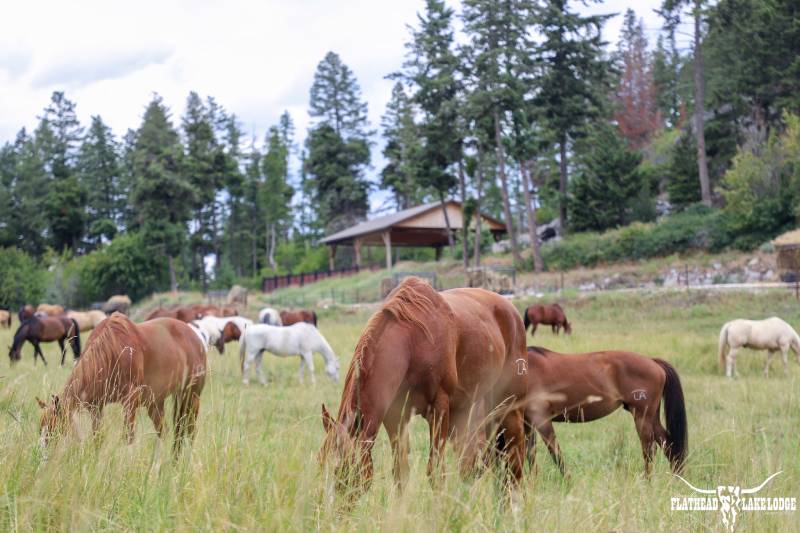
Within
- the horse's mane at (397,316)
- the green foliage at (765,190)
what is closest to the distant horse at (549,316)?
the green foliage at (765,190)

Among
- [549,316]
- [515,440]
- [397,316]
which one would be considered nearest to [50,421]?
[397,316]

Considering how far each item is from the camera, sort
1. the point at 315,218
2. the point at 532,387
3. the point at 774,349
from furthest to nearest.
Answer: the point at 315,218, the point at 774,349, the point at 532,387

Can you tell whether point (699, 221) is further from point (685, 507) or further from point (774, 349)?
point (685, 507)

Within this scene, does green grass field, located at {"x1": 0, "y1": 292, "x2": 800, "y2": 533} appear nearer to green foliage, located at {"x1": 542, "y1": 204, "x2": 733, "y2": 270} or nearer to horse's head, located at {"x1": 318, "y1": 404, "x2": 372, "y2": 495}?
horse's head, located at {"x1": 318, "y1": 404, "x2": 372, "y2": 495}

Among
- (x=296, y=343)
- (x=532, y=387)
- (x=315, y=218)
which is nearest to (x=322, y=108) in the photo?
(x=315, y=218)

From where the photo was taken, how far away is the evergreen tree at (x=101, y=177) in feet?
223

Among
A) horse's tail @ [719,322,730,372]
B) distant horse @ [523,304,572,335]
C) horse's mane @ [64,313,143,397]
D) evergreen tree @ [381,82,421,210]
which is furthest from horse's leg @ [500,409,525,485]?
evergreen tree @ [381,82,421,210]

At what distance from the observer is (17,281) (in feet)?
164

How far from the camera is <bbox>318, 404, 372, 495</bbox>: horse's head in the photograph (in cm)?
340

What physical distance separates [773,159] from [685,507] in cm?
3204

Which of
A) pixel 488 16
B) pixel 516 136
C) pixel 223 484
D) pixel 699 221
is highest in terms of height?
pixel 488 16

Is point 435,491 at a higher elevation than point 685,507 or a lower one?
higher

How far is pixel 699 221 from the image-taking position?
106 ft

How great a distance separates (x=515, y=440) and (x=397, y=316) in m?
1.53
